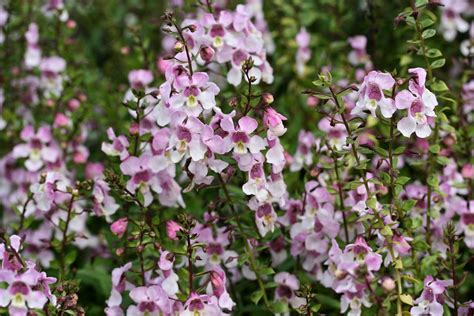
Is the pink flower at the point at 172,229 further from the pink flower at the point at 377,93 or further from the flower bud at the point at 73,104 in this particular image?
the flower bud at the point at 73,104

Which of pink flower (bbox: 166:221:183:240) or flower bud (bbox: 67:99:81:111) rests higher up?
flower bud (bbox: 67:99:81:111)

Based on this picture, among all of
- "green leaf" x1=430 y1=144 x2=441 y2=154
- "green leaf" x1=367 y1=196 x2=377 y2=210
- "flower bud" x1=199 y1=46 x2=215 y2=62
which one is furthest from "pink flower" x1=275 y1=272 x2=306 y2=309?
"flower bud" x1=199 y1=46 x2=215 y2=62

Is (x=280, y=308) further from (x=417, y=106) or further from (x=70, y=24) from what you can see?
(x=70, y=24)

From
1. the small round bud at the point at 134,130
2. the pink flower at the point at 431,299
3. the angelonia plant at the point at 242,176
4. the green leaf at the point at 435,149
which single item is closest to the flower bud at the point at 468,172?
the angelonia plant at the point at 242,176

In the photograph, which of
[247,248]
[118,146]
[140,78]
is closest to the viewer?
[247,248]

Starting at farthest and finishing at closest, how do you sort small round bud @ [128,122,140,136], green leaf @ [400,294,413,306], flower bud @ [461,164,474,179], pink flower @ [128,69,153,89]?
pink flower @ [128,69,153,89] < flower bud @ [461,164,474,179] < small round bud @ [128,122,140,136] < green leaf @ [400,294,413,306]

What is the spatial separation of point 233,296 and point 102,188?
58 centimetres

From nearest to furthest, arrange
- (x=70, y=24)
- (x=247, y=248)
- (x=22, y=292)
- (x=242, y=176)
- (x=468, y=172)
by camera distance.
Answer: (x=22, y=292)
(x=242, y=176)
(x=247, y=248)
(x=468, y=172)
(x=70, y=24)

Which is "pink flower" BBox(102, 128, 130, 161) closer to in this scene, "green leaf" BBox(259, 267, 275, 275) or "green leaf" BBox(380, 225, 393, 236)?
"green leaf" BBox(259, 267, 275, 275)

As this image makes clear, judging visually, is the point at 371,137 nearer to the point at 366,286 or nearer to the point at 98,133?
the point at 366,286

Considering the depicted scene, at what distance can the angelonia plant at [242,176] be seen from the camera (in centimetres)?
238

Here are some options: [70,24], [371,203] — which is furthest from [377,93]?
[70,24]

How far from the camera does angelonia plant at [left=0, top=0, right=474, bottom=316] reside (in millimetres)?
2383

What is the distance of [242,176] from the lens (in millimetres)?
2531
